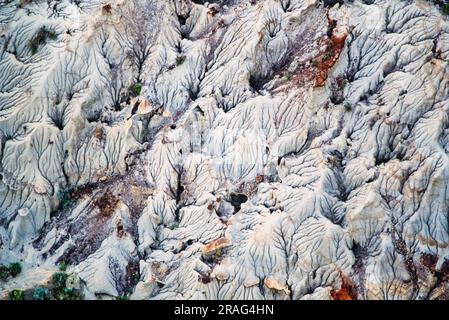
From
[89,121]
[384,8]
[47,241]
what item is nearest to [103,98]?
[89,121]

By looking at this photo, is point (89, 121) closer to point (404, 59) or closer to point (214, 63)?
point (214, 63)

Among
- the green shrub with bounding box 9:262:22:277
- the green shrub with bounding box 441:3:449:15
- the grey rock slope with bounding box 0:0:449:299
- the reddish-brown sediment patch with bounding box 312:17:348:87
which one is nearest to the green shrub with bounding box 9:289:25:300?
the grey rock slope with bounding box 0:0:449:299

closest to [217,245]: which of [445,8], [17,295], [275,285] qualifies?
[275,285]

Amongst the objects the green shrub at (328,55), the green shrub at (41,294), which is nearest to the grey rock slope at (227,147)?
the green shrub at (328,55)

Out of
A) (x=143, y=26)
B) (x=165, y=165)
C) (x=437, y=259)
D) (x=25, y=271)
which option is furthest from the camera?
(x=143, y=26)

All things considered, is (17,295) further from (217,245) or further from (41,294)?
(217,245)

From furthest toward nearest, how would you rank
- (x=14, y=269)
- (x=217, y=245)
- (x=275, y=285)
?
(x=14, y=269), (x=217, y=245), (x=275, y=285)
